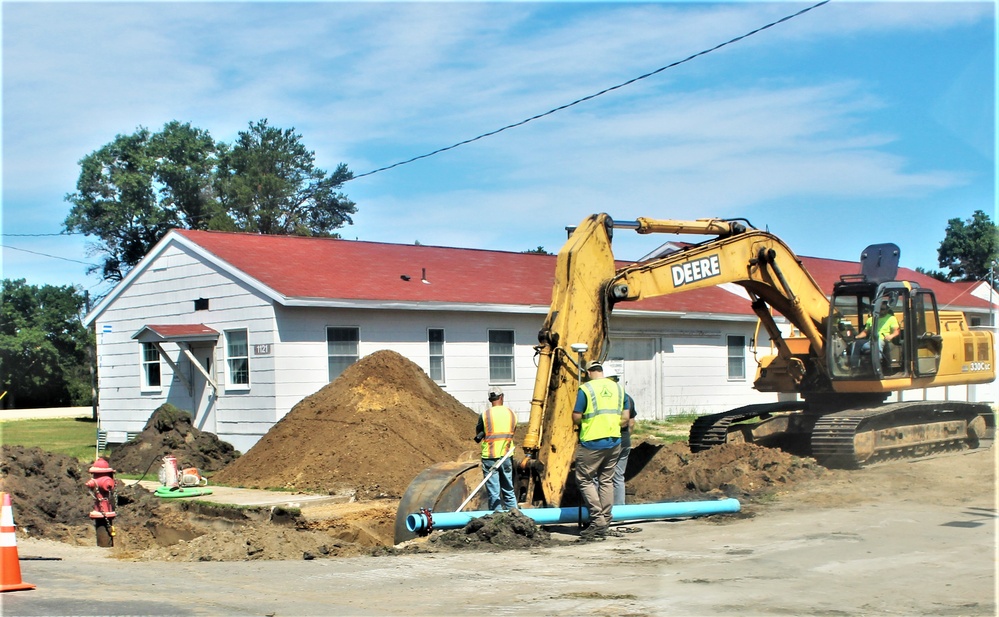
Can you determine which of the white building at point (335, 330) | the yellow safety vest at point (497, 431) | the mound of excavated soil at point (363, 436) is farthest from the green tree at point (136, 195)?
the yellow safety vest at point (497, 431)

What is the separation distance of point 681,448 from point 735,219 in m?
3.77

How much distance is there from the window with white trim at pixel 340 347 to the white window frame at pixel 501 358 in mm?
3603

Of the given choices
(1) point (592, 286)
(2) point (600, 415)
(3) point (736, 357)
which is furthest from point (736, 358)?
(2) point (600, 415)

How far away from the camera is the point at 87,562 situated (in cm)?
1062

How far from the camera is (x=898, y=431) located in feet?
54.1

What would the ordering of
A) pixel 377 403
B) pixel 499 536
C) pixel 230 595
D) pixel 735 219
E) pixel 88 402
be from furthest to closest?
pixel 88 402, pixel 377 403, pixel 735 219, pixel 499 536, pixel 230 595

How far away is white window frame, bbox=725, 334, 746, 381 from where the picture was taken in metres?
29.2

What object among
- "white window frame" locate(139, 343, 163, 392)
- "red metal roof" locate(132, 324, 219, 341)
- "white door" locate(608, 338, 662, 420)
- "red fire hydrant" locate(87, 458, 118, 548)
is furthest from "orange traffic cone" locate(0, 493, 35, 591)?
"white door" locate(608, 338, 662, 420)

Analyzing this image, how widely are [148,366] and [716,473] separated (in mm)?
15837

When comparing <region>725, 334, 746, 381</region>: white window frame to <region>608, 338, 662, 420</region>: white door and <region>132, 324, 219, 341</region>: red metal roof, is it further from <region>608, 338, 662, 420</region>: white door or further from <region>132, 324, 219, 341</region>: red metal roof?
<region>132, 324, 219, 341</region>: red metal roof

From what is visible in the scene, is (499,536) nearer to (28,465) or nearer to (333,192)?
(28,465)

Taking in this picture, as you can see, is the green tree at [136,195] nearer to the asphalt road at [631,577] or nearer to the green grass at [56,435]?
the green grass at [56,435]

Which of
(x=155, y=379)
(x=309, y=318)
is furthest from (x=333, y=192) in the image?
(x=309, y=318)

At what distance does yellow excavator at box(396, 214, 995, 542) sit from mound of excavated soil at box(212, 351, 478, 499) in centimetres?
490
